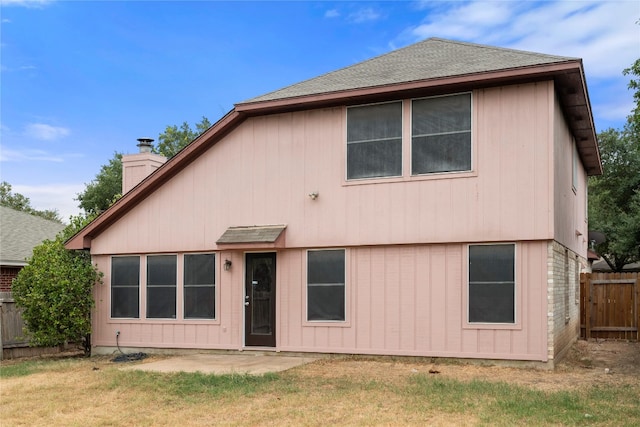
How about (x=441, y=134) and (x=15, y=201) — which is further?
(x=15, y=201)

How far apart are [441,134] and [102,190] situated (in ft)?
95.7

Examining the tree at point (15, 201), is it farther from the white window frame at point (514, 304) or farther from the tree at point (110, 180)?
the white window frame at point (514, 304)

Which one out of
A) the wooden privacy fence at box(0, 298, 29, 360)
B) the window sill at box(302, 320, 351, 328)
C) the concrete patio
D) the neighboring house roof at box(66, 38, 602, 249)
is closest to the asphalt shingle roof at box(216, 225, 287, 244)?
the window sill at box(302, 320, 351, 328)

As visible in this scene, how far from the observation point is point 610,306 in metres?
17.7

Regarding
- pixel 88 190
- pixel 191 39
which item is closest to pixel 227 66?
pixel 191 39

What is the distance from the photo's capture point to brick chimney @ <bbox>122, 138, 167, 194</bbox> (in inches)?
611

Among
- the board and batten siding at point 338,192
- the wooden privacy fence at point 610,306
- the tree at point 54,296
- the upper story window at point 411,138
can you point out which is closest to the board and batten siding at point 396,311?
the board and batten siding at point 338,192

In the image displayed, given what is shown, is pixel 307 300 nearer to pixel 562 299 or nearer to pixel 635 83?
pixel 562 299

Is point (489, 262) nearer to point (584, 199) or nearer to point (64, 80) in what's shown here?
point (584, 199)

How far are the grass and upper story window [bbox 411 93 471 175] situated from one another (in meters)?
3.73

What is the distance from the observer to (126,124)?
102 ft

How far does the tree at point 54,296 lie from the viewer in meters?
13.6

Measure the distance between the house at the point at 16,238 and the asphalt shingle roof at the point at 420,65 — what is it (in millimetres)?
7853

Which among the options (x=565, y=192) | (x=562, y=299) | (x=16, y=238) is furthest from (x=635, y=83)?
(x=16, y=238)
